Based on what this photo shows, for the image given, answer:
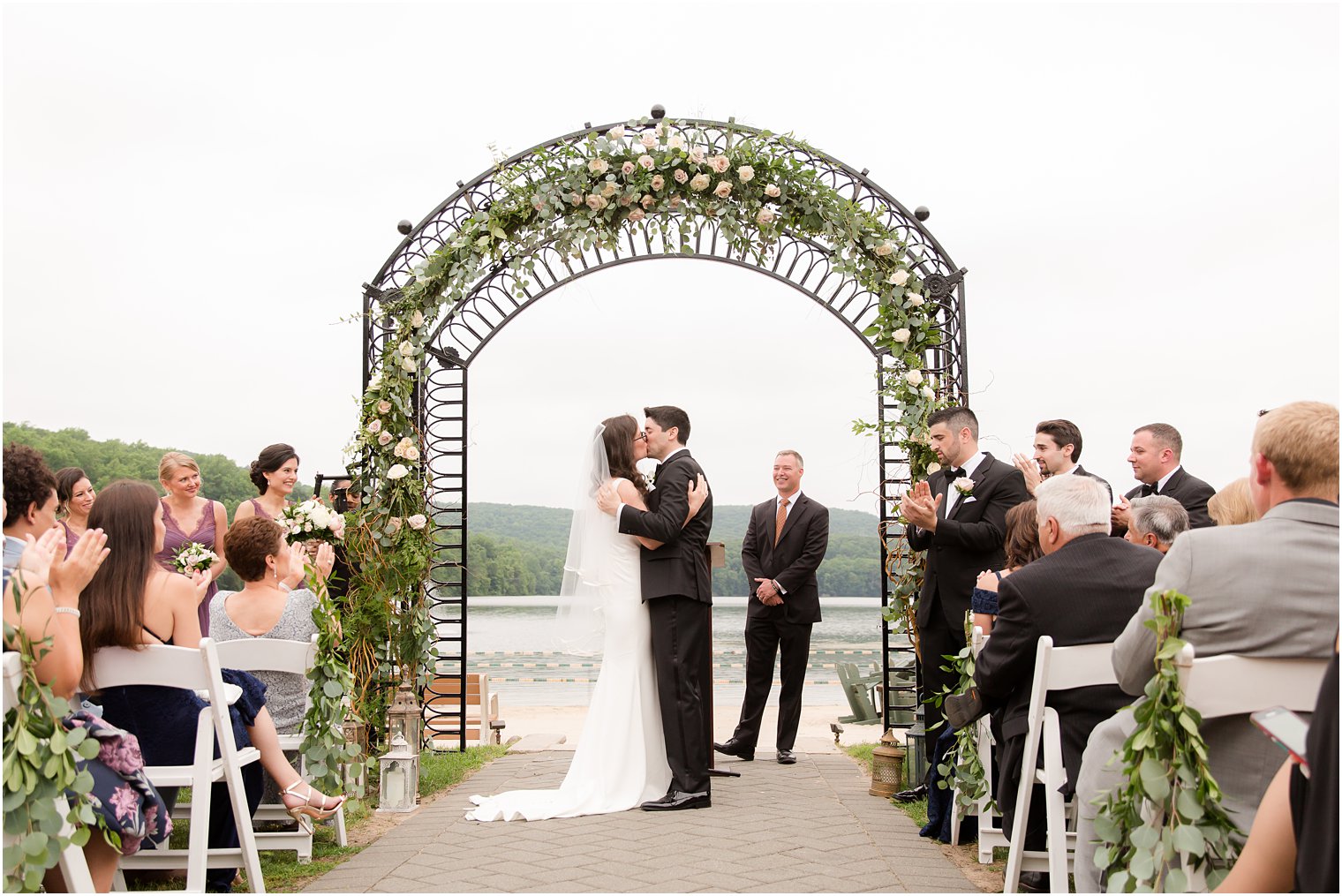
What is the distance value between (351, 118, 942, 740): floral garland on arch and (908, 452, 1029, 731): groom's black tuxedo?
78cm

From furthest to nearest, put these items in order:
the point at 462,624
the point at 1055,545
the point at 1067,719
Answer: the point at 462,624 < the point at 1055,545 < the point at 1067,719

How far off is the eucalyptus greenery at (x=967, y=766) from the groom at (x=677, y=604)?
51.4 inches

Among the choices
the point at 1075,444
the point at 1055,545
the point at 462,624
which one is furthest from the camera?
the point at 462,624

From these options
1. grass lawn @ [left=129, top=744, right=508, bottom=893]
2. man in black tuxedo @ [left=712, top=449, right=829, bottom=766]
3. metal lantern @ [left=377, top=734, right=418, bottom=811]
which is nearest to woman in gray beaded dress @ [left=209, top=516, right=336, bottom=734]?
grass lawn @ [left=129, top=744, right=508, bottom=893]

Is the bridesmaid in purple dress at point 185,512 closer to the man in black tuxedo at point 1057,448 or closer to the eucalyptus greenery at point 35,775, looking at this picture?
the eucalyptus greenery at point 35,775

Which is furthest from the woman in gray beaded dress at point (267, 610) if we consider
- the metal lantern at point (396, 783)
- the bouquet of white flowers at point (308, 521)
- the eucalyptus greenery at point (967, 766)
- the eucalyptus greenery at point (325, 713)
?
the eucalyptus greenery at point (967, 766)

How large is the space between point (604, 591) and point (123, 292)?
41.3ft

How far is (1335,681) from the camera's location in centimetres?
188

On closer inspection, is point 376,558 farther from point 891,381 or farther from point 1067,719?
point 1067,719

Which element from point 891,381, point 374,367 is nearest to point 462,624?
point 374,367

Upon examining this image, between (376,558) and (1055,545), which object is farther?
(376,558)

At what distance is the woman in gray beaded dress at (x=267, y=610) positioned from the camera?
173 inches

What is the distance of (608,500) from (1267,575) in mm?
3435

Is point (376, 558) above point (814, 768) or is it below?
above
